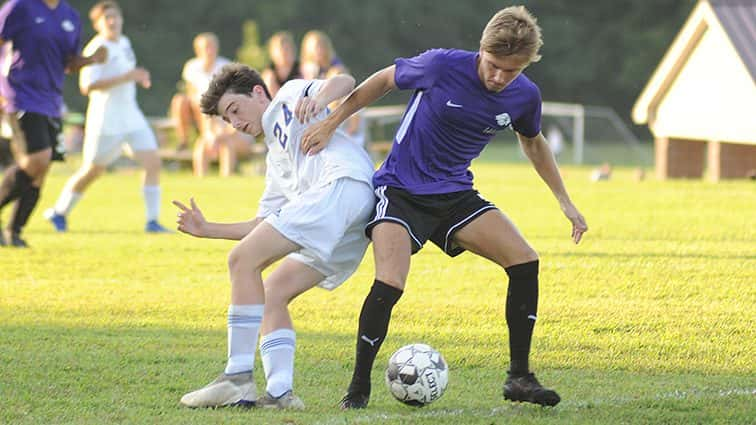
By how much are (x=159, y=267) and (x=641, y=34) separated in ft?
135

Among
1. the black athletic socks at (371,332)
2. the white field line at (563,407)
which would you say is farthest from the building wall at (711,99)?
the black athletic socks at (371,332)

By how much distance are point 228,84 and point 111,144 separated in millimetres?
7336

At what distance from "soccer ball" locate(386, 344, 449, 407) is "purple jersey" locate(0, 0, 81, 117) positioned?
21.6 ft

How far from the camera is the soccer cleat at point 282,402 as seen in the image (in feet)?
17.1

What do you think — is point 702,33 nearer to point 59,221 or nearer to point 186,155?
point 186,155

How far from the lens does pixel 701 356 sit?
6.24 meters

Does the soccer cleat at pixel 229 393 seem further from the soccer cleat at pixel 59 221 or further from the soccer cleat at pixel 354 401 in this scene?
→ the soccer cleat at pixel 59 221

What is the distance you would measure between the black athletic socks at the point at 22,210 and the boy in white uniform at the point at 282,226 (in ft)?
19.4

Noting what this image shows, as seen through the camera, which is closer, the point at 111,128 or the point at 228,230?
the point at 228,230

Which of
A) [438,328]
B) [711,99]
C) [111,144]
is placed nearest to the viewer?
[438,328]

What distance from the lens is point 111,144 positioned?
1264cm

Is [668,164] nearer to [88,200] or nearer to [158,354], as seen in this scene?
[88,200]

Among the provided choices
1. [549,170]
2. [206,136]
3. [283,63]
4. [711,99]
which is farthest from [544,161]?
[206,136]

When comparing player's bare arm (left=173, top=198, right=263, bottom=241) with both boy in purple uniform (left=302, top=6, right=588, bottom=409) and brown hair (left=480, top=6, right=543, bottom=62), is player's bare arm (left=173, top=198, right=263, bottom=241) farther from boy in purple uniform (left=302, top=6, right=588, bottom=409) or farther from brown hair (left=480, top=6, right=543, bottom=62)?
brown hair (left=480, top=6, right=543, bottom=62)
